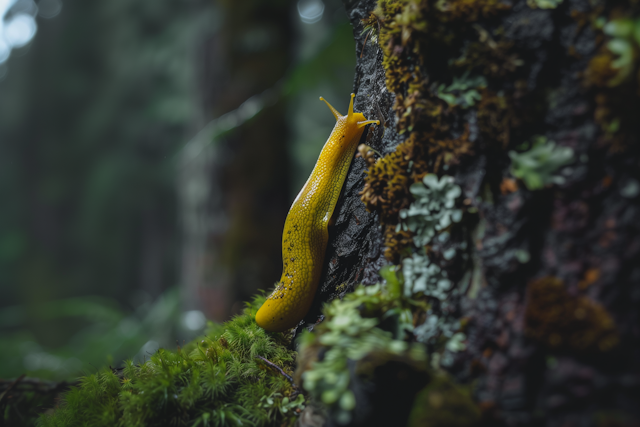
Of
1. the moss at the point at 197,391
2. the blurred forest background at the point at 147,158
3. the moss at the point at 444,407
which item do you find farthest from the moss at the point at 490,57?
the blurred forest background at the point at 147,158

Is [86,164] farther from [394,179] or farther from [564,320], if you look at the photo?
[564,320]

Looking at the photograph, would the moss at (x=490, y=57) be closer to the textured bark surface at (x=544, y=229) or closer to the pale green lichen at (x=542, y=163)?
the textured bark surface at (x=544, y=229)

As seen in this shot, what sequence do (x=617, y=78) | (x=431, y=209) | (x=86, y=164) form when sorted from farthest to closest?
1. (x=86, y=164)
2. (x=431, y=209)
3. (x=617, y=78)

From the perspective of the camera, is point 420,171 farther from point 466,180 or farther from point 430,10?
point 430,10

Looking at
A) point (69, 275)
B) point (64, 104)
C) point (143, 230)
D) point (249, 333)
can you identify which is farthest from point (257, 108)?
point (69, 275)

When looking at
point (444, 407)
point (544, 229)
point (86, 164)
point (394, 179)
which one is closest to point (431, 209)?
point (394, 179)

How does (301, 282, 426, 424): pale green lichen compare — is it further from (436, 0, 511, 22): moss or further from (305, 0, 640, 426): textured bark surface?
(436, 0, 511, 22): moss
